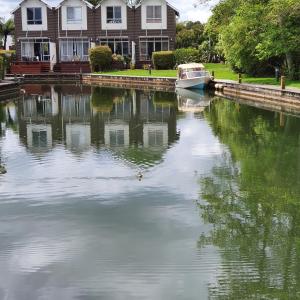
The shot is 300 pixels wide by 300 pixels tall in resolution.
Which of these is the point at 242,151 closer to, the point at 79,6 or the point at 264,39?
the point at 264,39

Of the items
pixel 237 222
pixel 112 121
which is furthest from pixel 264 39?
pixel 237 222

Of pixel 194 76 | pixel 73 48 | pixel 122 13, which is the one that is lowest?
pixel 194 76

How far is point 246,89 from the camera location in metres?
30.3

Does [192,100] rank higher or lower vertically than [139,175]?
higher

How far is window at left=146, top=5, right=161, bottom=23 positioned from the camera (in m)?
54.1

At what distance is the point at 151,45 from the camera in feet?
180

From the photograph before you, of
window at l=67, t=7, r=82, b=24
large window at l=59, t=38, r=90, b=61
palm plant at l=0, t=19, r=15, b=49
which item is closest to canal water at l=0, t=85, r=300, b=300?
large window at l=59, t=38, r=90, b=61

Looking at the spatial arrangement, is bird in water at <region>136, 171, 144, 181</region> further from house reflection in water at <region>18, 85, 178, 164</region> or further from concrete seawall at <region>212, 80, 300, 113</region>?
concrete seawall at <region>212, 80, 300, 113</region>

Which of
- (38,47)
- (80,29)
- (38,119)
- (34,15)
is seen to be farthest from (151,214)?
(34,15)

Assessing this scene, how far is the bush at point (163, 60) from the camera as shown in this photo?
1972 inches

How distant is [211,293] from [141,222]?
2679 mm

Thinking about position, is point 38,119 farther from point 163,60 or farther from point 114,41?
point 114,41

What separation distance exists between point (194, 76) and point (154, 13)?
779 inches

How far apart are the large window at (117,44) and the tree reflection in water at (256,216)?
130ft
